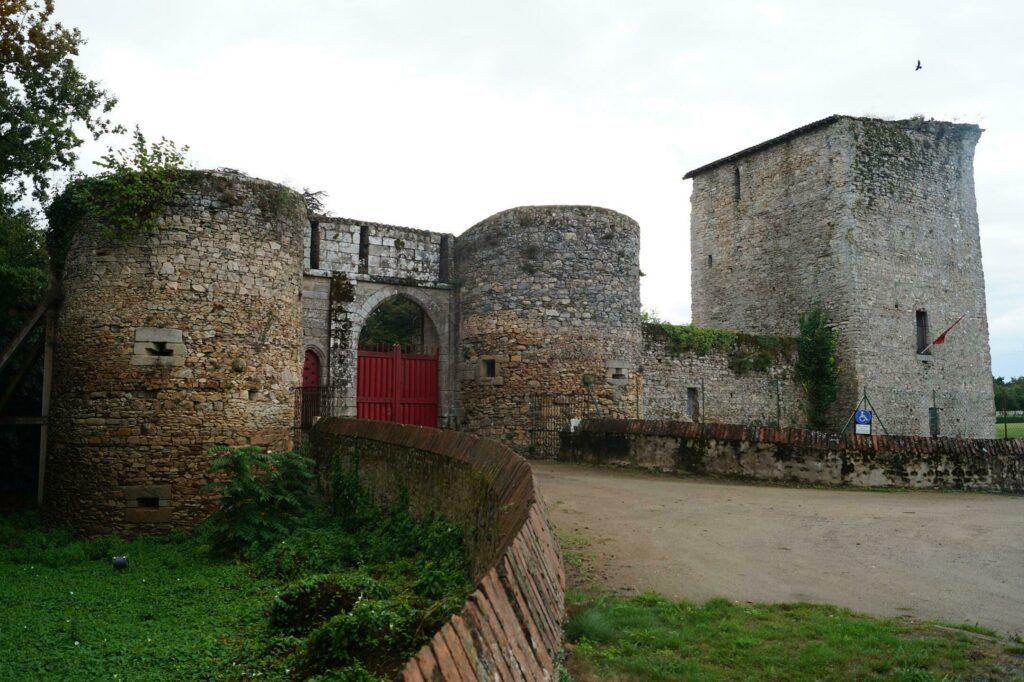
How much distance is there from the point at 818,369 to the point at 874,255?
12.8ft

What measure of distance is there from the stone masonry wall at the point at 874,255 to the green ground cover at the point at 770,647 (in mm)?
18900

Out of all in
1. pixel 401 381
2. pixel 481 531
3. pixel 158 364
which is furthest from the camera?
pixel 401 381

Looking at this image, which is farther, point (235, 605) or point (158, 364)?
point (158, 364)

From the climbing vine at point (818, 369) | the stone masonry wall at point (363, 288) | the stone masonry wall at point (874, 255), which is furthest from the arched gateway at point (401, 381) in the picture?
the stone masonry wall at point (874, 255)

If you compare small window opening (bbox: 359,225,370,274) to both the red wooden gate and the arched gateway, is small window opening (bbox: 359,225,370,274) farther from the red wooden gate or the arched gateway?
the red wooden gate

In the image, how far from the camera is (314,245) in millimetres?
16016

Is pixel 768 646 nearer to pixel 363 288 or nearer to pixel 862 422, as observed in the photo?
pixel 363 288

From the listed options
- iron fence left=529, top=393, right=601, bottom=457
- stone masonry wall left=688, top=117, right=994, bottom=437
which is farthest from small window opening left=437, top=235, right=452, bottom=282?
stone masonry wall left=688, top=117, right=994, bottom=437

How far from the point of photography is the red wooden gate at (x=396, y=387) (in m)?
16.5

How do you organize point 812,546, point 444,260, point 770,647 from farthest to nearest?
point 444,260 < point 812,546 < point 770,647

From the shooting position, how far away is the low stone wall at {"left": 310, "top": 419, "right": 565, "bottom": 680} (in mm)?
2648

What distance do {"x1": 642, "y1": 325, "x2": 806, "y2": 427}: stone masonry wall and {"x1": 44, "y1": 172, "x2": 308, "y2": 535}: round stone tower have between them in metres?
10.9

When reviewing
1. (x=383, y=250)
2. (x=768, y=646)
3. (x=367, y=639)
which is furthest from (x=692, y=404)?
(x=768, y=646)

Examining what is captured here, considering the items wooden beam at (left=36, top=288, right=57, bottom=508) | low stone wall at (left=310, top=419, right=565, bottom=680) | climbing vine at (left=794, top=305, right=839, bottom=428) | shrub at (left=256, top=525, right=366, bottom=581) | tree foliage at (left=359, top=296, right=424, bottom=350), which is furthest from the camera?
tree foliage at (left=359, top=296, right=424, bottom=350)
